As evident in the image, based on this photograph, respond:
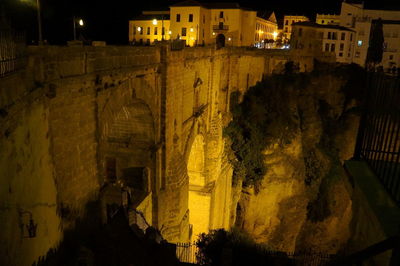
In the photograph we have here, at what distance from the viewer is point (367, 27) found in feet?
133

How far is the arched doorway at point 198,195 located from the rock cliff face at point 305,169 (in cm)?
524

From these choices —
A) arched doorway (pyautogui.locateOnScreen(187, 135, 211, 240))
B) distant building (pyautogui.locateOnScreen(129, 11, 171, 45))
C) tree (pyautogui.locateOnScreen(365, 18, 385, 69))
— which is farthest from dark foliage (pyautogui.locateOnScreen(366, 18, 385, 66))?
distant building (pyautogui.locateOnScreen(129, 11, 171, 45))

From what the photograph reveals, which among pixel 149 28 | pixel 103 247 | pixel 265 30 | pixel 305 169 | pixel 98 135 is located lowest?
pixel 305 169

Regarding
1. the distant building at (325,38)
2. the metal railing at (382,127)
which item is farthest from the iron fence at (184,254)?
the distant building at (325,38)

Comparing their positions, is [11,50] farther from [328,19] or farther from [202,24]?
[328,19]

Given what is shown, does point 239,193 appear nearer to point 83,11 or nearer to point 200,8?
point 200,8

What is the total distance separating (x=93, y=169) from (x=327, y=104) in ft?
83.5

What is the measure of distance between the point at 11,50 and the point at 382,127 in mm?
5138

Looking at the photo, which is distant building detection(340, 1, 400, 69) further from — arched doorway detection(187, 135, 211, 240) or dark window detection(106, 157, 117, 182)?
dark window detection(106, 157, 117, 182)

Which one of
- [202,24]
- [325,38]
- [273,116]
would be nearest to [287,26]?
[325,38]

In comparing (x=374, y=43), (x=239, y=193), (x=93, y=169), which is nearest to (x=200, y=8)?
(x=239, y=193)

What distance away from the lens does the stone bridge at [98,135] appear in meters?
4.90

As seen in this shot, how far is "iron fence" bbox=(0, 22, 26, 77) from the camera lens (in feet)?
15.5

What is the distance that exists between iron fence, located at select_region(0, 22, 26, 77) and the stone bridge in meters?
0.14
